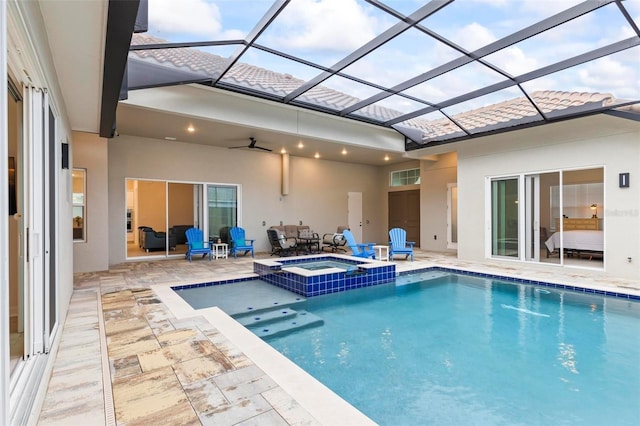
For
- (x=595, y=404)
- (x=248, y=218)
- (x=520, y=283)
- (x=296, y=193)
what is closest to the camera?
(x=595, y=404)

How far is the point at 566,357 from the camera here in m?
3.16

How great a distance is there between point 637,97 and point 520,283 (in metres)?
3.47

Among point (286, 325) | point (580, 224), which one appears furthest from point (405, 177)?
point (286, 325)

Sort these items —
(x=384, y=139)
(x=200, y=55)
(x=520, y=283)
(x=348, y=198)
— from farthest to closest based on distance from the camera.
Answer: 1. (x=348, y=198)
2. (x=384, y=139)
3. (x=520, y=283)
4. (x=200, y=55)

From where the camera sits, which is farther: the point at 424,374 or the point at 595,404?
the point at 424,374

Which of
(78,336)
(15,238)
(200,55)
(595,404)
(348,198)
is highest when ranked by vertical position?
(200,55)

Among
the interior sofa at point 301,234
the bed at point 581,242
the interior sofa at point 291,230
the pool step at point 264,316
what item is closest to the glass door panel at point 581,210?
the bed at point 581,242

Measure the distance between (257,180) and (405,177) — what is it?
18.5ft

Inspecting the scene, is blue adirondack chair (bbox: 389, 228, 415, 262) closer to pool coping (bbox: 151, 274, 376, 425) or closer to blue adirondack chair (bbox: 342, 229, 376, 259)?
blue adirondack chair (bbox: 342, 229, 376, 259)

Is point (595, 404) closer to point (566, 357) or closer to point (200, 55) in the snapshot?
point (566, 357)

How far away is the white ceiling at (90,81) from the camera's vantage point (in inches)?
87.0

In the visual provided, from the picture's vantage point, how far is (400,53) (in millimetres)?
4719

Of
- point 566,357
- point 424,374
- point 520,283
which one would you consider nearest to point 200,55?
point 424,374

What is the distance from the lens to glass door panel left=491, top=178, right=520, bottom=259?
7.74m
